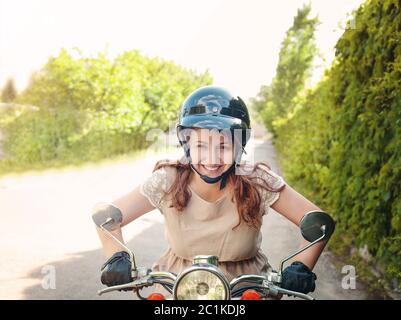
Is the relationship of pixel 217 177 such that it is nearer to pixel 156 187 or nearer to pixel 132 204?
pixel 156 187

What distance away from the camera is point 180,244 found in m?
2.08

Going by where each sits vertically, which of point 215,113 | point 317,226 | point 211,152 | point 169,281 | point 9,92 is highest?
point 9,92

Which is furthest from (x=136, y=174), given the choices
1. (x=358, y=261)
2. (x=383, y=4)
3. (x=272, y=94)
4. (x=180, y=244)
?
(x=272, y=94)

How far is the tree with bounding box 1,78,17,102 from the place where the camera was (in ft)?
30.1

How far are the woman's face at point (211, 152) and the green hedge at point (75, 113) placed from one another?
904 cm

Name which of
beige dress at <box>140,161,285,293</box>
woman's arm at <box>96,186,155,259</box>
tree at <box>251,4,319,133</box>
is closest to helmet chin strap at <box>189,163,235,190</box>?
beige dress at <box>140,161,285,293</box>

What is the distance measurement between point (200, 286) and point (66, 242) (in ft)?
14.7

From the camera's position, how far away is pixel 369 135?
4.31 metres

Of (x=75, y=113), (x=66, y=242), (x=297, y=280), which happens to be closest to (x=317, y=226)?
(x=297, y=280)

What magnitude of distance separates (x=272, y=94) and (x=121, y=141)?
10.8 meters

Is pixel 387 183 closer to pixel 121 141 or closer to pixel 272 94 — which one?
pixel 121 141

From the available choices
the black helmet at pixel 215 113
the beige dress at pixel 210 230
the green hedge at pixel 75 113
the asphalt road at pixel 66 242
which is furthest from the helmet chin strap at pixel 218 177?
the green hedge at pixel 75 113

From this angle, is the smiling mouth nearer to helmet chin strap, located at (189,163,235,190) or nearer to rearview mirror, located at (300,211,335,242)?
helmet chin strap, located at (189,163,235,190)

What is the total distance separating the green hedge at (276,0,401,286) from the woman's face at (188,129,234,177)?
2.10 m
